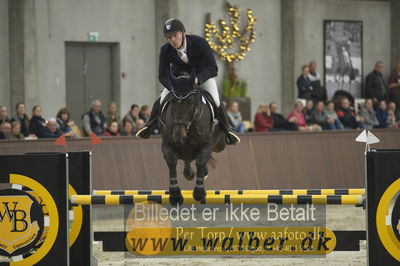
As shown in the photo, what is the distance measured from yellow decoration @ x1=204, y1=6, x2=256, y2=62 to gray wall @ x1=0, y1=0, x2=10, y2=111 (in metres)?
5.61

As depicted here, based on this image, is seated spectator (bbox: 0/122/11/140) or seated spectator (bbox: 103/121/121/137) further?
seated spectator (bbox: 103/121/121/137)

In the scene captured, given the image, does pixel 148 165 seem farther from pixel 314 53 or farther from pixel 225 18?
pixel 314 53

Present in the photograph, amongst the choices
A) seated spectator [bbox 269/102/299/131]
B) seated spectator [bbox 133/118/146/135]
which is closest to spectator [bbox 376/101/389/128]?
seated spectator [bbox 269/102/299/131]

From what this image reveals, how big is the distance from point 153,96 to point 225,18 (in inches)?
120

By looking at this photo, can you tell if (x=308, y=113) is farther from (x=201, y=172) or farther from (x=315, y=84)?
(x=201, y=172)

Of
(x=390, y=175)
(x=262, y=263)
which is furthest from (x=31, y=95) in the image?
(x=390, y=175)

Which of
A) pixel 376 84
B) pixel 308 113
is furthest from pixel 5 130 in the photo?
pixel 376 84

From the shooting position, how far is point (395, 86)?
81.8ft

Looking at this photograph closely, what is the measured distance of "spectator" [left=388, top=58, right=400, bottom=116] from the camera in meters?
24.8

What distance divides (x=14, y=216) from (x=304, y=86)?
14630 millimetres

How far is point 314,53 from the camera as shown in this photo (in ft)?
83.4

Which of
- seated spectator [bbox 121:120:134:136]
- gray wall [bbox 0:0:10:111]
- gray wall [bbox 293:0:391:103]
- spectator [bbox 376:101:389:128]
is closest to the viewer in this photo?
seated spectator [bbox 121:120:134:136]

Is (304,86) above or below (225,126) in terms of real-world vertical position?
above

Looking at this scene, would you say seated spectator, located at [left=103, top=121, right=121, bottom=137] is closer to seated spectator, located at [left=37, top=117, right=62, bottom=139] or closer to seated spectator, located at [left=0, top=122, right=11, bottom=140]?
seated spectator, located at [left=37, top=117, right=62, bottom=139]
